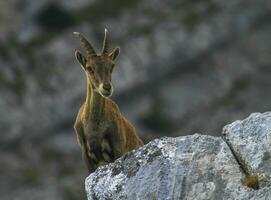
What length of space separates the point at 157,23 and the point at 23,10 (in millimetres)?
18207

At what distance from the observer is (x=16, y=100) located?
109000 millimetres

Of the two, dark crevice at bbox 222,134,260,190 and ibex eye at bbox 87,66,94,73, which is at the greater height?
ibex eye at bbox 87,66,94,73

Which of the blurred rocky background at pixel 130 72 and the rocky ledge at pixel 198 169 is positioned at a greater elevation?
the blurred rocky background at pixel 130 72

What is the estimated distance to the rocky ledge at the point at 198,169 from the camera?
1941 centimetres

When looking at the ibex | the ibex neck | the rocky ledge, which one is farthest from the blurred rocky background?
the rocky ledge

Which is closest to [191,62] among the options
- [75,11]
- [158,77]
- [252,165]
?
[158,77]

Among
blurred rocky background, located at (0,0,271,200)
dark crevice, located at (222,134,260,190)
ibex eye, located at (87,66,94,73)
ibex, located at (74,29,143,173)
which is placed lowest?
dark crevice, located at (222,134,260,190)

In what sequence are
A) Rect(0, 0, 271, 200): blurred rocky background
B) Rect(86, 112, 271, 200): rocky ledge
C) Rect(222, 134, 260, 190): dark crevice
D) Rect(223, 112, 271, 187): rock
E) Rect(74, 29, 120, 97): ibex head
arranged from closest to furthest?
1. Rect(222, 134, 260, 190): dark crevice
2. Rect(86, 112, 271, 200): rocky ledge
3. Rect(223, 112, 271, 187): rock
4. Rect(74, 29, 120, 97): ibex head
5. Rect(0, 0, 271, 200): blurred rocky background

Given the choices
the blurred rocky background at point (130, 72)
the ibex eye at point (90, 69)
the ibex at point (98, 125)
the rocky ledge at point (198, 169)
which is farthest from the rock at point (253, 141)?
the blurred rocky background at point (130, 72)

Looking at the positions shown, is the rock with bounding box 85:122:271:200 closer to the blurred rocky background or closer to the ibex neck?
the ibex neck

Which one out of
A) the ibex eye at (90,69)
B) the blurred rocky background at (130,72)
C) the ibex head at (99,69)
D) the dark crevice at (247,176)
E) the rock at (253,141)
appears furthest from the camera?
the blurred rocky background at (130,72)

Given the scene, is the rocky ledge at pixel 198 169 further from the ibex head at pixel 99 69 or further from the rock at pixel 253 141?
the ibex head at pixel 99 69

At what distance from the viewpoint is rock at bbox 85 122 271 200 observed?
19.5 m

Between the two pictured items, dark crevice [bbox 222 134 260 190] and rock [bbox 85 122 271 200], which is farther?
rock [bbox 85 122 271 200]
